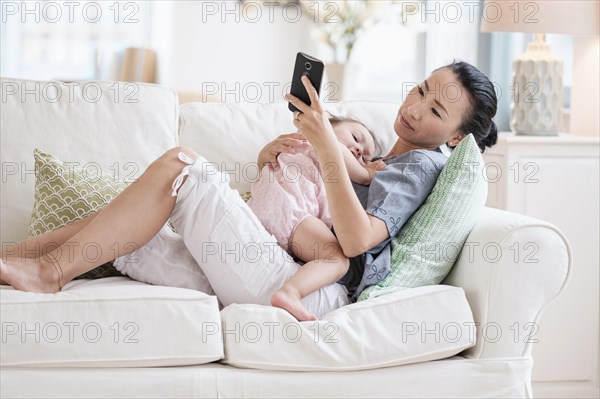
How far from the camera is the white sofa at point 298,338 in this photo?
186 centimetres

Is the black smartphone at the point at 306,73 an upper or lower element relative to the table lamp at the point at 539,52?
lower

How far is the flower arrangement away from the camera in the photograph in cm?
423

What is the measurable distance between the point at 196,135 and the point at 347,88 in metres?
1.80

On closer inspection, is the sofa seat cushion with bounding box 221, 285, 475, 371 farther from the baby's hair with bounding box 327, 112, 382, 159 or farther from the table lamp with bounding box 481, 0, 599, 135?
the table lamp with bounding box 481, 0, 599, 135

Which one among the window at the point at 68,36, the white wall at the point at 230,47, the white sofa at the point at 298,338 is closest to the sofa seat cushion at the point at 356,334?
the white sofa at the point at 298,338

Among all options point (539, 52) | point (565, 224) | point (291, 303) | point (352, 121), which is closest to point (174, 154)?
point (291, 303)

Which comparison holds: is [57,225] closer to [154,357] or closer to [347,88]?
[154,357]

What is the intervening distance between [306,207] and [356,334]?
43cm

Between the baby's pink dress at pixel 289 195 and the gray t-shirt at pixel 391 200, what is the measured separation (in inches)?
5.6

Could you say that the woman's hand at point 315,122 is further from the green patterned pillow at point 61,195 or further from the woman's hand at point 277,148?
the green patterned pillow at point 61,195

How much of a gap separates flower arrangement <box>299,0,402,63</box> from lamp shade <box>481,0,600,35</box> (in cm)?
125

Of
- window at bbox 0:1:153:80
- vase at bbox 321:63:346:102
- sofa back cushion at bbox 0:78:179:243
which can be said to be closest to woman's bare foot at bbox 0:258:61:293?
sofa back cushion at bbox 0:78:179:243

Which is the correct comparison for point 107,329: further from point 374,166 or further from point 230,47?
point 230,47

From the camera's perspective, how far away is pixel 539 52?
10.4ft
